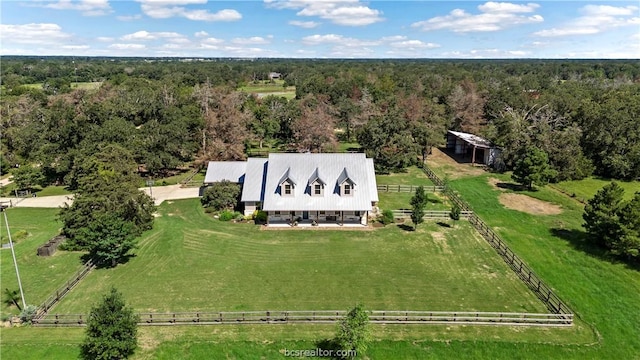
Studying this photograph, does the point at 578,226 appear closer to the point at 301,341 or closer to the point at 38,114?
the point at 301,341

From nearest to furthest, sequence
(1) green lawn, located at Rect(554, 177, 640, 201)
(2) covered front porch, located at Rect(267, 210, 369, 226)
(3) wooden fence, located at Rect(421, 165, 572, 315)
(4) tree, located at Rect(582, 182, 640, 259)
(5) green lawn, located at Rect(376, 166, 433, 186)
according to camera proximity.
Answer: (3) wooden fence, located at Rect(421, 165, 572, 315), (4) tree, located at Rect(582, 182, 640, 259), (2) covered front porch, located at Rect(267, 210, 369, 226), (1) green lawn, located at Rect(554, 177, 640, 201), (5) green lawn, located at Rect(376, 166, 433, 186)

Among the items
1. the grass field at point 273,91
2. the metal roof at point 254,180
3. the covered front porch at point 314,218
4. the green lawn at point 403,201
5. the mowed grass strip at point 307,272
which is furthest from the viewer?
the grass field at point 273,91

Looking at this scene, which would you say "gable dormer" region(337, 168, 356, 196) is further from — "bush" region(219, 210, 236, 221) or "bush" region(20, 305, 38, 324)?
"bush" region(20, 305, 38, 324)

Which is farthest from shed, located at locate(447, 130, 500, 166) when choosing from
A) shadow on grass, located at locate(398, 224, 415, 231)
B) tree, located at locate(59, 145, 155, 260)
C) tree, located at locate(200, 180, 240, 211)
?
tree, located at locate(59, 145, 155, 260)

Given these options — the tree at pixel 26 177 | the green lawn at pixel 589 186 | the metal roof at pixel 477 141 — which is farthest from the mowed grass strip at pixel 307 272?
the metal roof at pixel 477 141

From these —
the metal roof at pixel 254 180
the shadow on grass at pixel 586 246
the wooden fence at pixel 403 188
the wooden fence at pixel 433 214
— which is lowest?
the shadow on grass at pixel 586 246

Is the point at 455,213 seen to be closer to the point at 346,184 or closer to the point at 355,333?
the point at 346,184

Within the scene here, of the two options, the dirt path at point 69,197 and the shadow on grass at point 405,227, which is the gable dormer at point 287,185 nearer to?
the shadow on grass at point 405,227
